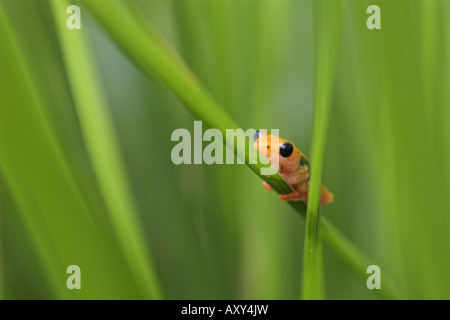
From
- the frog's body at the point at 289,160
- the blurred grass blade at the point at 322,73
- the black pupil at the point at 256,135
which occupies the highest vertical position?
the blurred grass blade at the point at 322,73

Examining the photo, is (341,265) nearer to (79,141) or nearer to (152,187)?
(152,187)

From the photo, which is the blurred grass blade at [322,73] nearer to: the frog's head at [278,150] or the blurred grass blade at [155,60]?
the blurred grass blade at [155,60]

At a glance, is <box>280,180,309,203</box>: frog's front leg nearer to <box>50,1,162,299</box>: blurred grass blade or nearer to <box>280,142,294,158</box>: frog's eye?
<box>280,142,294,158</box>: frog's eye

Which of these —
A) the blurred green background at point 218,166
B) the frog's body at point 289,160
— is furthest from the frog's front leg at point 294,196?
the blurred green background at point 218,166

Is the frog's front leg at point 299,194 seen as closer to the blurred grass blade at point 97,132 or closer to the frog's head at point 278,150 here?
the frog's head at point 278,150

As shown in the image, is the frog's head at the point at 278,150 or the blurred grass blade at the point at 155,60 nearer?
the blurred grass blade at the point at 155,60

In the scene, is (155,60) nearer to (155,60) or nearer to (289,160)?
(155,60)

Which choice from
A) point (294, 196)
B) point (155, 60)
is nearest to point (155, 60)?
point (155, 60)

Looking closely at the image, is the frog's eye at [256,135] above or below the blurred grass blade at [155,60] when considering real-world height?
below
